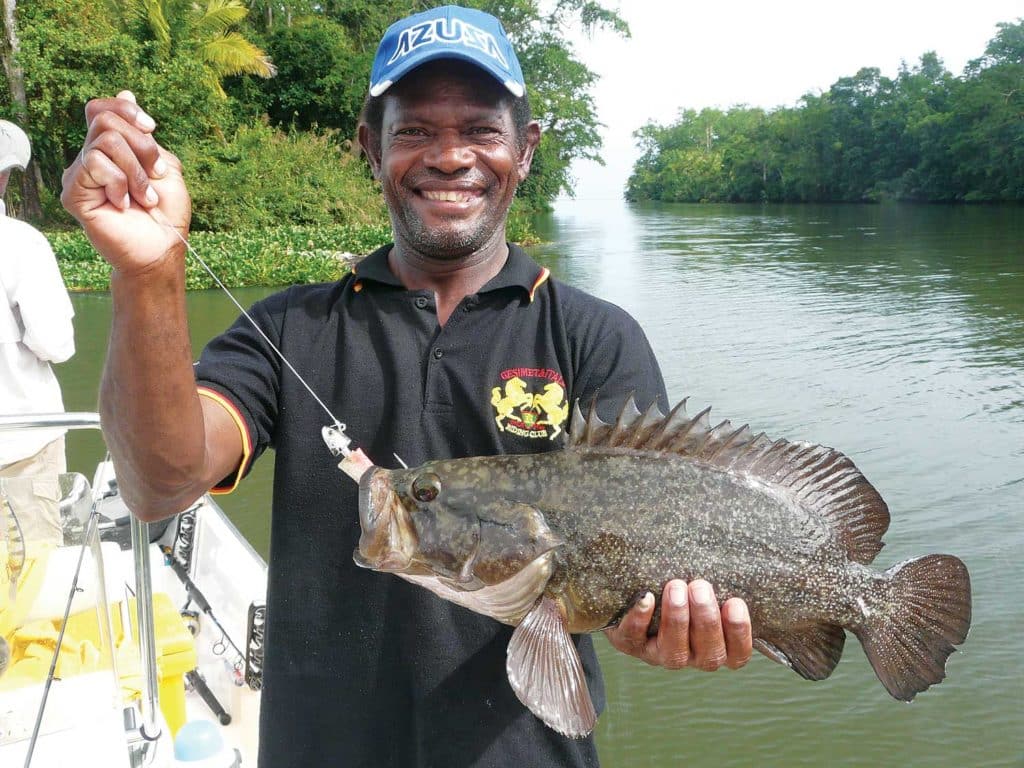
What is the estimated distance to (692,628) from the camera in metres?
1.88

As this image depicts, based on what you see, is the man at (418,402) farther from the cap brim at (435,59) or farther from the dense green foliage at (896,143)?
the dense green foliage at (896,143)

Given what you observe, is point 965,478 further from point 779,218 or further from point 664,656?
point 779,218

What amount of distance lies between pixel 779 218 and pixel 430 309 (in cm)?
5554

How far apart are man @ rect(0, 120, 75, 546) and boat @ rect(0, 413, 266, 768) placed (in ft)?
2.45

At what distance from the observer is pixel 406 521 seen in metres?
1.95

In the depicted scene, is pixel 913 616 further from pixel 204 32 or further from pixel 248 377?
pixel 204 32

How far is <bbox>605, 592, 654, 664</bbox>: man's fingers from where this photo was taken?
74.5 inches

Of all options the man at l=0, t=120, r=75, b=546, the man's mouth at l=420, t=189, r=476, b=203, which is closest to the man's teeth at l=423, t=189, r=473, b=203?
the man's mouth at l=420, t=189, r=476, b=203

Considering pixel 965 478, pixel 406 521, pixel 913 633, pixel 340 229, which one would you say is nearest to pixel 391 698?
pixel 406 521

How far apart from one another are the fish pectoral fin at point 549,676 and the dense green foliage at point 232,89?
2496 cm

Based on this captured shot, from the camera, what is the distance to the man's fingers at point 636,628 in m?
1.89

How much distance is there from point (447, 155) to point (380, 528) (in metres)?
0.92

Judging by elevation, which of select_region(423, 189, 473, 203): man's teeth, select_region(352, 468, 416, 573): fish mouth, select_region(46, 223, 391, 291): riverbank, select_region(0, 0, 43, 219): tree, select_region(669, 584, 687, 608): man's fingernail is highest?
select_region(0, 0, 43, 219): tree

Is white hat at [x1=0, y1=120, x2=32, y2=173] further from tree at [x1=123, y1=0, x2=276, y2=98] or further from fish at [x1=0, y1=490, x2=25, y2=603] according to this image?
tree at [x1=123, y1=0, x2=276, y2=98]
